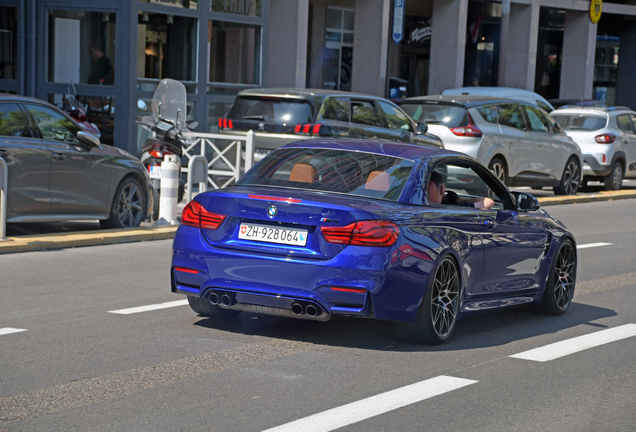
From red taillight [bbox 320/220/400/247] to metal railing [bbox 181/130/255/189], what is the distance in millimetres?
8900

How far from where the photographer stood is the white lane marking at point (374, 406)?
4.86m

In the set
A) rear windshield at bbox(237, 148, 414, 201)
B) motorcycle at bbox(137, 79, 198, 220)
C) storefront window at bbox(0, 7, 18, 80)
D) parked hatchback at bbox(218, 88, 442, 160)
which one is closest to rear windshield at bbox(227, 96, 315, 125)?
parked hatchback at bbox(218, 88, 442, 160)

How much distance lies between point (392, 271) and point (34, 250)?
5.78 meters

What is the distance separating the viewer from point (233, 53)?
23.1 metres

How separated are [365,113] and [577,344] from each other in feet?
34.0

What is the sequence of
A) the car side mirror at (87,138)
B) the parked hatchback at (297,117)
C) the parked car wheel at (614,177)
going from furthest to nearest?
the parked car wheel at (614,177)
the parked hatchback at (297,117)
the car side mirror at (87,138)

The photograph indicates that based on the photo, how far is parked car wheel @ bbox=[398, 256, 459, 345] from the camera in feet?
21.9

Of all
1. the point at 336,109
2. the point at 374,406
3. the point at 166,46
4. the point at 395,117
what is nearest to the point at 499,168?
the point at 395,117

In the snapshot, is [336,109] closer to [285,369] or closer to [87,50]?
[87,50]

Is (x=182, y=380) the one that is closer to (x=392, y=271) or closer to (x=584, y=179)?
(x=392, y=271)

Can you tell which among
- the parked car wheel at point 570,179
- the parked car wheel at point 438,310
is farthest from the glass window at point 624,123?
the parked car wheel at point 438,310

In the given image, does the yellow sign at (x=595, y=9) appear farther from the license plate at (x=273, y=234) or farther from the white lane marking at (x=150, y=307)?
the license plate at (x=273, y=234)

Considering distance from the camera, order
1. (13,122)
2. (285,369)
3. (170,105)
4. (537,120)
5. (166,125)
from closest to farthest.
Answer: (285,369)
(13,122)
(166,125)
(170,105)
(537,120)

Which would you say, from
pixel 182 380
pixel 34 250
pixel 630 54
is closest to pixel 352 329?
pixel 182 380
